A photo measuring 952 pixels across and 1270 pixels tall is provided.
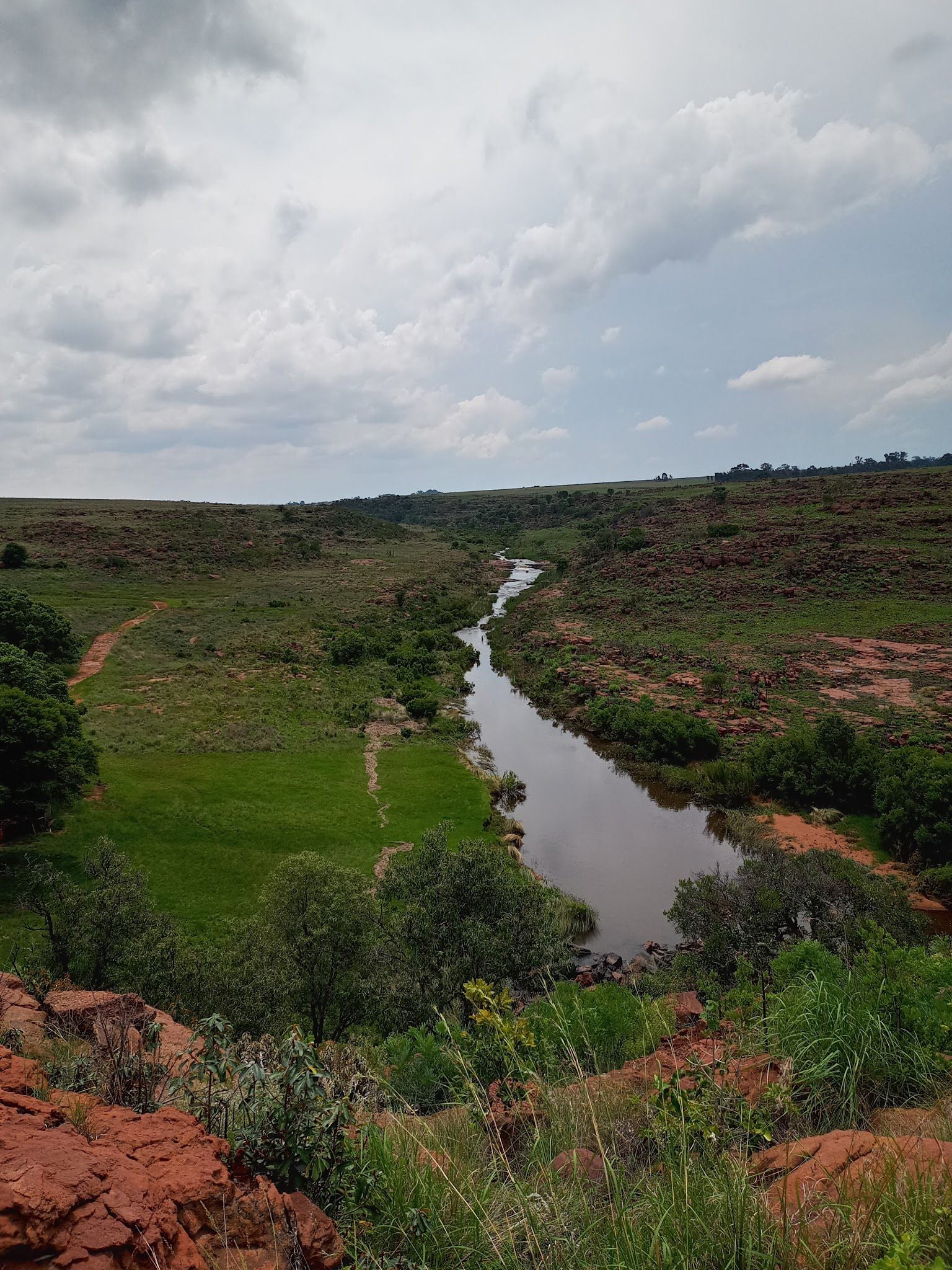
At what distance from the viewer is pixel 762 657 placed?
42.8 m

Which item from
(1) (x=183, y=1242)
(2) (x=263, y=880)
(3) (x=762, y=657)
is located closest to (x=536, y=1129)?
(1) (x=183, y=1242)

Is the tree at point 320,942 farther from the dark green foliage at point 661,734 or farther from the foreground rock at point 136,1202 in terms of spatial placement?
the dark green foliage at point 661,734

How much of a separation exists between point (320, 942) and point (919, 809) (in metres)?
20.7

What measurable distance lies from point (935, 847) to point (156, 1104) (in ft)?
79.1

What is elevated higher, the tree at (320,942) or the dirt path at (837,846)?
the tree at (320,942)

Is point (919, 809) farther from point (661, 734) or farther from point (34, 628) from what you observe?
point (34, 628)

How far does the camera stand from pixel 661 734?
31828 mm

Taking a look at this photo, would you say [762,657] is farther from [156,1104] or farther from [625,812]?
[156,1104]

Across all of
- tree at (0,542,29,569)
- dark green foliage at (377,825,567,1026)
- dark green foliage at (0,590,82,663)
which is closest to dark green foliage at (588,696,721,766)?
dark green foliage at (377,825,567,1026)

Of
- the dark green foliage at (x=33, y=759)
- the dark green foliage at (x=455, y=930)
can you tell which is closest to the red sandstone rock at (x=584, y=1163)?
the dark green foliage at (x=455, y=930)

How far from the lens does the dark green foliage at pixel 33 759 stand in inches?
727

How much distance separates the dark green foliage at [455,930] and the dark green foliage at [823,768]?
16235 millimetres

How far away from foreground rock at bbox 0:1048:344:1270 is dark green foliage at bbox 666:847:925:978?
12.2 meters

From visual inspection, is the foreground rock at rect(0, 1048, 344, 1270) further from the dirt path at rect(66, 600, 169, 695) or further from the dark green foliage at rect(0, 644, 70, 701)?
the dirt path at rect(66, 600, 169, 695)
